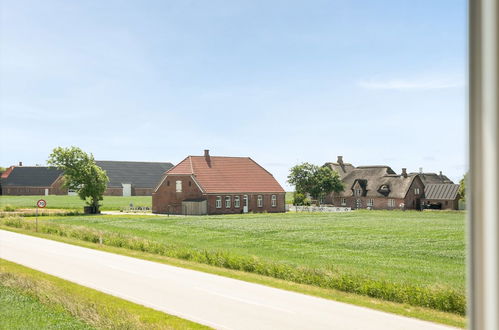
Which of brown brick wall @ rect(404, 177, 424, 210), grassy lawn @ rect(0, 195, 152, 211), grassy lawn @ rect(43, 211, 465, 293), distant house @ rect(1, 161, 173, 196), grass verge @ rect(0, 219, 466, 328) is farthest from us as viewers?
distant house @ rect(1, 161, 173, 196)

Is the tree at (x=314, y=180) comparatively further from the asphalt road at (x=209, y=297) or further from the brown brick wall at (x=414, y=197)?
the asphalt road at (x=209, y=297)

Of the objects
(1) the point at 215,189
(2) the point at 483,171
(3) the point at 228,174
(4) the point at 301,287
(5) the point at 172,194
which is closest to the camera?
(2) the point at 483,171

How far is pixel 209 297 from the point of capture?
13086mm

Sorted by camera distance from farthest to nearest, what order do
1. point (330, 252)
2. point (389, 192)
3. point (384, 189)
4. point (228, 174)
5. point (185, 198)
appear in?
point (384, 189) < point (389, 192) < point (228, 174) < point (185, 198) < point (330, 252)

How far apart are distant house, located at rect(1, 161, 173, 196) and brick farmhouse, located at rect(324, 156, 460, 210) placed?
48483 mm

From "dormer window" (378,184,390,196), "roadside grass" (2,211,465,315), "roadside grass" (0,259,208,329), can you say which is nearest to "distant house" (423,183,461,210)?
"dormer window" (378,184,390,196)

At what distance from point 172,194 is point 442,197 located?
120ft

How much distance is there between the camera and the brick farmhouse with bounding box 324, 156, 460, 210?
70375 millimetres

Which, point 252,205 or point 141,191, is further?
point 141,191

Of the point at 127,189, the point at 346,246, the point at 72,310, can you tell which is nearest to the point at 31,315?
the point at 72,310

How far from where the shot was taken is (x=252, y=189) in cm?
5728

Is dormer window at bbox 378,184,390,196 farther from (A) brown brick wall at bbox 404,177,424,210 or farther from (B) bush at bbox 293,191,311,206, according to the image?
(B) bush at bbox 293,191,311,206

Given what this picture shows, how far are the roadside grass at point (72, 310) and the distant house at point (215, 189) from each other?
39813 mm

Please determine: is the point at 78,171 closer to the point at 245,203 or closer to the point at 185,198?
the point at 185,198
